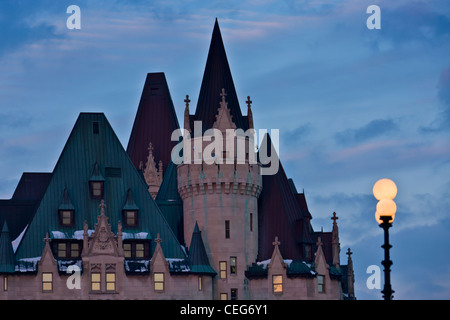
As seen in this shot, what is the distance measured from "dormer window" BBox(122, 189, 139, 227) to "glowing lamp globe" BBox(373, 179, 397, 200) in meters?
56.6

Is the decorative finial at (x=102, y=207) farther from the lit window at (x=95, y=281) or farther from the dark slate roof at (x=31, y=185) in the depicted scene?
the dark slate roof at (x=31, y=185)

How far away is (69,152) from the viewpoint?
9669 cm

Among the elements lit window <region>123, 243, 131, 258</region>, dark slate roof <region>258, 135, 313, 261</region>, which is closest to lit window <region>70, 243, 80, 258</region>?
lit window <region>123, 243, 131, 258</region>

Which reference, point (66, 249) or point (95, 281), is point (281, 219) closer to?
point (95, 281)

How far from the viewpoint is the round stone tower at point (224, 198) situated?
9525cm

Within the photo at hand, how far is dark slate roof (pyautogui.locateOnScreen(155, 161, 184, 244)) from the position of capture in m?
99.2

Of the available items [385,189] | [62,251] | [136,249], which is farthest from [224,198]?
[385,189]

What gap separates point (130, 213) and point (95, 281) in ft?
20.4

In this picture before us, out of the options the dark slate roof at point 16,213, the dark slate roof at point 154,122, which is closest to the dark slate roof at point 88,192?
the dark slate roof at point 16,213

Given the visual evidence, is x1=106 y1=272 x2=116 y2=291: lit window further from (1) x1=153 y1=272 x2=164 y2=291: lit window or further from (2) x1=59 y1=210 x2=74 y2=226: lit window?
(2) x1=59 y1=210 x2=74 y2=226: lit window
